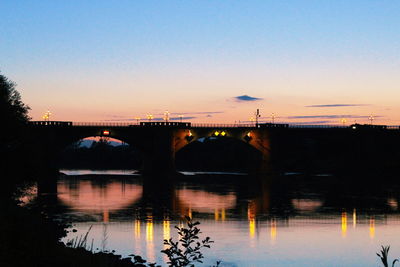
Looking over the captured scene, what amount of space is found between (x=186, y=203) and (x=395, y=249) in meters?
31.4

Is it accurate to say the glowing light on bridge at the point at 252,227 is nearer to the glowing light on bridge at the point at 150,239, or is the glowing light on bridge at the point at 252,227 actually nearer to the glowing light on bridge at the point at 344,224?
the glowing light on bridge at the point at 344,224

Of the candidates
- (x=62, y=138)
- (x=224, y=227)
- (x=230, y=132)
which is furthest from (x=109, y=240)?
(x=230, y=132)

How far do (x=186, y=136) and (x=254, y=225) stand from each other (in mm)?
92266

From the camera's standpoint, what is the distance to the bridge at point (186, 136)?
129125 millimetres

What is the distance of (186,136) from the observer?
5408 inches

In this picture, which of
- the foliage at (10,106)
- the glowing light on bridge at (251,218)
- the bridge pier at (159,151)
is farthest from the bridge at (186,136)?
the glowing light on bridge at (251,218)

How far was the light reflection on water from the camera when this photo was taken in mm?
33562

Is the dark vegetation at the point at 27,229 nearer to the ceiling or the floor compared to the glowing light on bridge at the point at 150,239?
nearer to the ceiling

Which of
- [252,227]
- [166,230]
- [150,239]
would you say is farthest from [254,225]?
[150,239]

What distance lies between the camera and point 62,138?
425 ft

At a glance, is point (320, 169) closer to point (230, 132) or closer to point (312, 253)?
point (230, 132)

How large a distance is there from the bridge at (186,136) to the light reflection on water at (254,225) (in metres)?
55.7

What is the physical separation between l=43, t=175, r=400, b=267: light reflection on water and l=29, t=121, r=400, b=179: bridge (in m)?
55.7

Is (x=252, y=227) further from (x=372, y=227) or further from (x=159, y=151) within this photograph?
(x=159, y=151)
